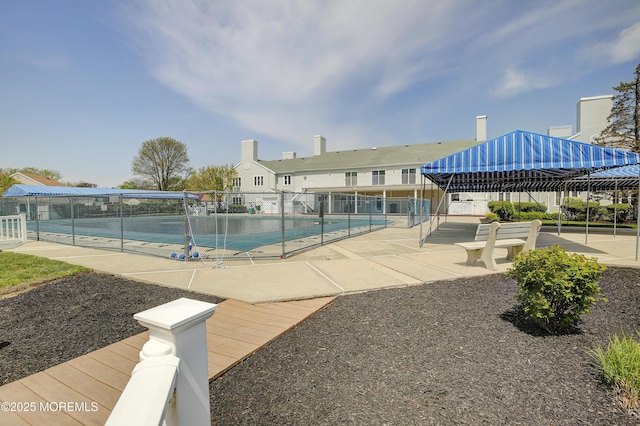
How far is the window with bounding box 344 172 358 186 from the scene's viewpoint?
129 feet

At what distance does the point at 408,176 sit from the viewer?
3609 cm

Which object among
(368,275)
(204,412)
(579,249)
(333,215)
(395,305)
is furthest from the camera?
(333,215)

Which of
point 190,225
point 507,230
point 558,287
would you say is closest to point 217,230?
point 190,225

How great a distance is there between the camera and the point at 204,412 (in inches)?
54.4

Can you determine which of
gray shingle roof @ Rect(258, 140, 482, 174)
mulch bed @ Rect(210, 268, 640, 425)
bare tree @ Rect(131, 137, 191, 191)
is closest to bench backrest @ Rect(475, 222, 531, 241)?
mulch bed @ Rect(210, 268, 640, 425)

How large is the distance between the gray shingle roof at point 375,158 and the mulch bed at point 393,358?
32.7m

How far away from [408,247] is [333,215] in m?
4.92

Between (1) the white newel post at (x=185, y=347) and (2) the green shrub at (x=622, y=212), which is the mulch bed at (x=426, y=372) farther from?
(2) the green shrub at (x=622, y=212)

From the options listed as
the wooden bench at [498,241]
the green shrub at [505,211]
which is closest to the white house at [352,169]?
the green shrub at [505,211]

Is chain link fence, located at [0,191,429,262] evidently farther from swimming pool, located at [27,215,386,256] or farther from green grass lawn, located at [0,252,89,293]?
green grass lawn, located at [0,252,89,293]

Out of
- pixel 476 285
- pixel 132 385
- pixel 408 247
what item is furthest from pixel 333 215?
pixel 132 385

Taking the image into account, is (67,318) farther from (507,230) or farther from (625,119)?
(625,119)

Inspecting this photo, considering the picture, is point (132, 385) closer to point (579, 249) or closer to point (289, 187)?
point (579, 249)

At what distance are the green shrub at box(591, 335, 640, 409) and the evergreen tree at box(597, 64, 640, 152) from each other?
3018 cm
